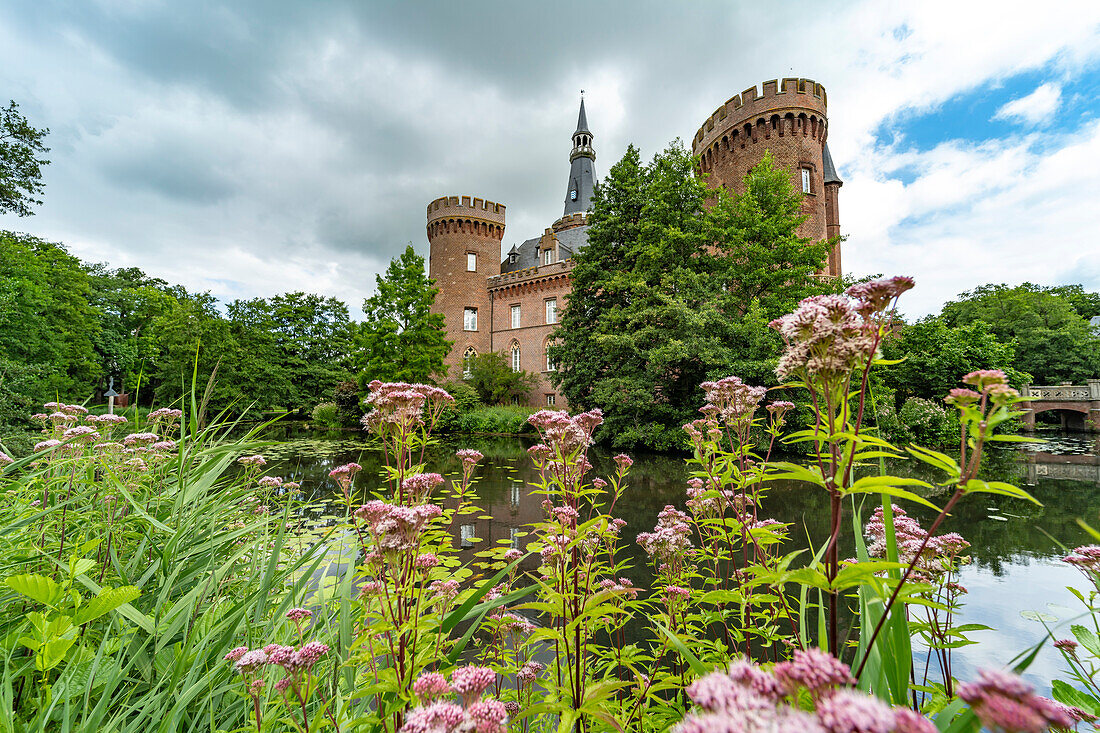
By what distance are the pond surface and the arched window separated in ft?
48.3

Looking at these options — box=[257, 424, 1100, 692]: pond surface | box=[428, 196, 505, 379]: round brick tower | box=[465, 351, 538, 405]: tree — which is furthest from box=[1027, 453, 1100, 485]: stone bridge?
box=[428, 196, 505, 379]: round brick tower

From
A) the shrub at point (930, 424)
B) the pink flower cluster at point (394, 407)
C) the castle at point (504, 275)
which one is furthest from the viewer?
the castle at point (504, 275)

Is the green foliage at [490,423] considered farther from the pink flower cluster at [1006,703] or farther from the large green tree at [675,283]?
the pink flower cluster at [1006,703]

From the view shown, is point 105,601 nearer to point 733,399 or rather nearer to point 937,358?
point 733,399

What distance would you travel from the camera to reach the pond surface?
3.31 m

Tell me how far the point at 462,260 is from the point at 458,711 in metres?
29.9

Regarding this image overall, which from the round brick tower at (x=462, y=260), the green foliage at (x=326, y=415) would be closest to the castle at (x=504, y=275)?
the round brick tower at (x=462, y=260)

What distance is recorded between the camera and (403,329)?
20.7m

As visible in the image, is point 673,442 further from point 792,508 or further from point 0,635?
point 0,635

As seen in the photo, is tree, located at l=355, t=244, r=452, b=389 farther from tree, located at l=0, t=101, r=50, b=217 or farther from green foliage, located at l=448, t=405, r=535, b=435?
tree, located at l=0, t=101, r=50, b=217

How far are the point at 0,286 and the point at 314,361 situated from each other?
1993 cm

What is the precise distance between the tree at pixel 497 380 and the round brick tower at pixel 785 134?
16.0 meters

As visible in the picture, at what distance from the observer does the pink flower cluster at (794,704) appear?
46 centimetres

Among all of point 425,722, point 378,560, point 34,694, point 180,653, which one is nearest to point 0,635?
point 34,694
